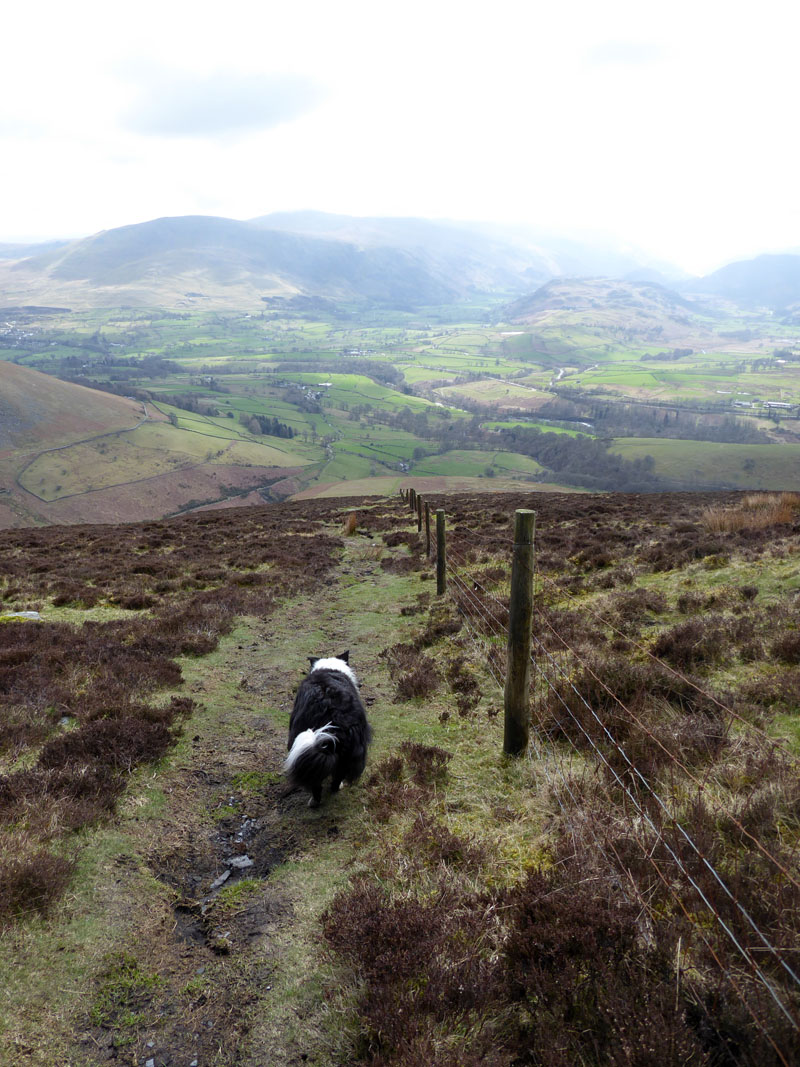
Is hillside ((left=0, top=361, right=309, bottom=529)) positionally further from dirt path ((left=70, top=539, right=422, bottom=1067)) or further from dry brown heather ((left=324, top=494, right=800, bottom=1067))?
dry brown heather ((left=324, top=494, right=800, bottom=1067))

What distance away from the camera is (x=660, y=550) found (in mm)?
13672

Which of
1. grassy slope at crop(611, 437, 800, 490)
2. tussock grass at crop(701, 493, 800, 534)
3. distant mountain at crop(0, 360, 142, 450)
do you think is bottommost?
grassy slope at crop(611, 437, 800, 490)

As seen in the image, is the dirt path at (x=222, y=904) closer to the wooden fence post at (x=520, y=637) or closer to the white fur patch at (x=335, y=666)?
the white fur patch at (x=335, y=666)

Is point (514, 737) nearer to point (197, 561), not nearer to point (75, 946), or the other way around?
point (75, 946)

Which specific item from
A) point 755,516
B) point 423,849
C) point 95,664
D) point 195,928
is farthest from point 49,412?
point 423,849

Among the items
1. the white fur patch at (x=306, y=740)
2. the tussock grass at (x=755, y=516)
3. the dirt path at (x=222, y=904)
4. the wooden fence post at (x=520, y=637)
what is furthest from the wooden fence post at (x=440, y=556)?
the tussock grass at (x=755, y=516)

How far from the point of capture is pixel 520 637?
600 cm

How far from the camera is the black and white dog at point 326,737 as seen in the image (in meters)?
5.99

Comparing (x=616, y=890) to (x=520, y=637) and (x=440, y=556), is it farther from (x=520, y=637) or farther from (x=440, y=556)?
(x=440, y=556)

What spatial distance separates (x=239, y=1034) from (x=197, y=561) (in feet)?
54.6

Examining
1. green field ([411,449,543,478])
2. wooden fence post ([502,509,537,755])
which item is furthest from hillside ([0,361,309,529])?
wooden fence post ([502,509,537,755])

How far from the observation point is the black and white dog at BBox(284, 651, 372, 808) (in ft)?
19.7

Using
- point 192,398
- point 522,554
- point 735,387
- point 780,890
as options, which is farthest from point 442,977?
point 735,387

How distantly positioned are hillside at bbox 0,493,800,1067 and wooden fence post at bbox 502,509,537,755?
0.38 metres
